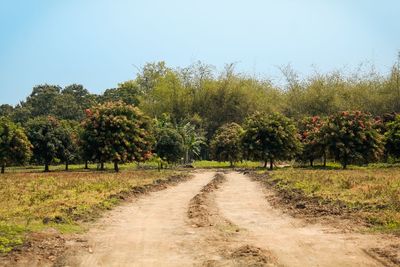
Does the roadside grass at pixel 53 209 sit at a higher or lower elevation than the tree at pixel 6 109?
lower

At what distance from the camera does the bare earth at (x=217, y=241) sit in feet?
29.3

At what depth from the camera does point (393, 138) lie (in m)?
46.0

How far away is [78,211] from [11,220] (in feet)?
7.10

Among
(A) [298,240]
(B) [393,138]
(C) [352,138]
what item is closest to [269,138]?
(C) [352,138]

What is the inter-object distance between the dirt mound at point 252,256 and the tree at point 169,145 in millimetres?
36441

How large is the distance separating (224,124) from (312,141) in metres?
18.7

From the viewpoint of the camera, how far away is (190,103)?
65.7 meters

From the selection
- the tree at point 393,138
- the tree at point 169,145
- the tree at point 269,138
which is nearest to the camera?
the tree at point 269,138

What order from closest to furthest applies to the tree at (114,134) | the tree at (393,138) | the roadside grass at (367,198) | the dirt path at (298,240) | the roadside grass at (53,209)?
the dirt path at (298,240)
the roadside grass at (53,209)
the roadside grass at (367,198)
the tree at (114,134)
the tree at (393,138)

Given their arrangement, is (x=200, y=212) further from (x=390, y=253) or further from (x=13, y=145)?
(x=13, y=145)

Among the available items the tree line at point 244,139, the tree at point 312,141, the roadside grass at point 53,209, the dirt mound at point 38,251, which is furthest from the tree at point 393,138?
the dirt mound at point 38,251

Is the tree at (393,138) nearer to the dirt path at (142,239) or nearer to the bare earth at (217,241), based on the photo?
the bare earth at (217,241)

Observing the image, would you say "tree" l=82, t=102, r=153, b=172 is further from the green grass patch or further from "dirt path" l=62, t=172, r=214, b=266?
"dirt path" l=62, t=172, r=214, b=266

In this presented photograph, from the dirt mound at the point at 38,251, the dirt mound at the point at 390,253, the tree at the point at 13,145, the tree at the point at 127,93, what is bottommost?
the dirt mound at the point at 38,251
